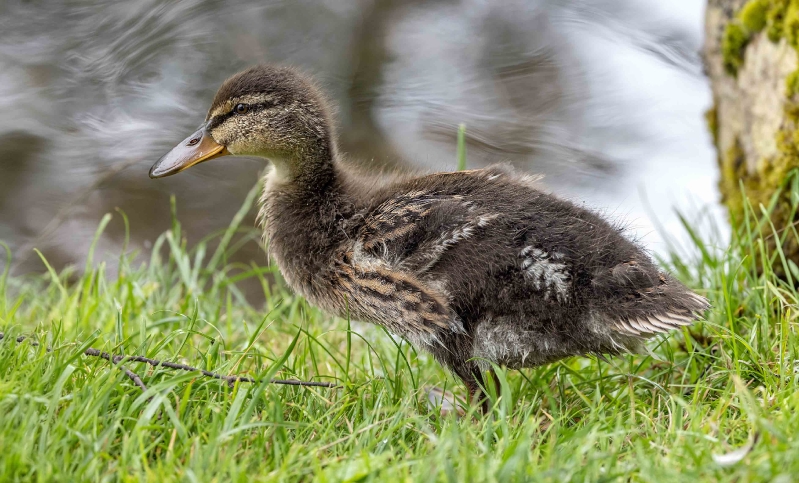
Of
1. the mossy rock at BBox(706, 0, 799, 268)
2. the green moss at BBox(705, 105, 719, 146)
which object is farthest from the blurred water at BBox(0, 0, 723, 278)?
the mossy rock at BBox(706, 0, 799, 268)

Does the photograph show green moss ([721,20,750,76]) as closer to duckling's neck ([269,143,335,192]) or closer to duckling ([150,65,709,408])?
duckling ([150,65,709,408])

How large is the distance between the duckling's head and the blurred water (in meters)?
3.22

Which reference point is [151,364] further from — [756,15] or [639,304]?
[756,15]

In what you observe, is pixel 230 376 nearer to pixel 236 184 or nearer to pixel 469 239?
pixel 469 239

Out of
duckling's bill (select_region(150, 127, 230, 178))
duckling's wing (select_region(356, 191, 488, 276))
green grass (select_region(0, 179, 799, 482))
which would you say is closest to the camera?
green grass (select_region(0, 179, 799, 482))

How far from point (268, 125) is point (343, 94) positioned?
3.86m

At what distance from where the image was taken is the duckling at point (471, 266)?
3.12 m

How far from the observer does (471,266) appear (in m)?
3.21

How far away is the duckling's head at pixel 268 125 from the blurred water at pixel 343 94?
322 centimetres

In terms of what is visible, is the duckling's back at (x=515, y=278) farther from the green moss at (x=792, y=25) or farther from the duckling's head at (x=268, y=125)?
the green moss at (x=792, y=25)

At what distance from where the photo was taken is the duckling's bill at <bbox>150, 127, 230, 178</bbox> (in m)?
4.04

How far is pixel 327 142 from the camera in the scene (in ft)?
12.8

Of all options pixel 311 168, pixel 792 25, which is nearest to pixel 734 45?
pixel 792 25

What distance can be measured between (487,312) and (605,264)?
51cm
